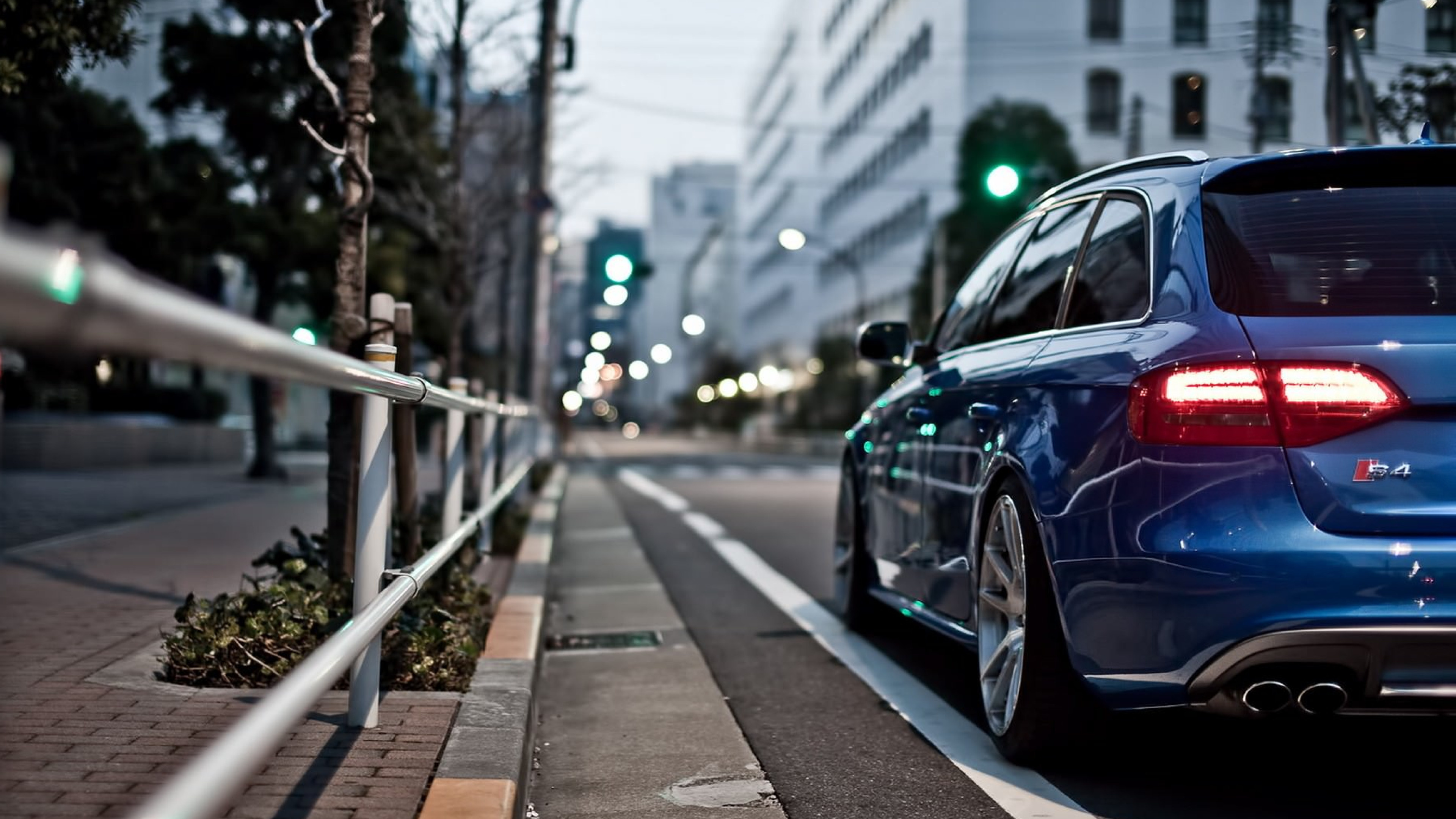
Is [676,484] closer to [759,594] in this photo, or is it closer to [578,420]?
[759,594]

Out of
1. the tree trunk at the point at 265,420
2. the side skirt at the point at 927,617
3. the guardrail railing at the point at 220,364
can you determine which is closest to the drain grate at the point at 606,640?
the side skirt at the point at 927,617

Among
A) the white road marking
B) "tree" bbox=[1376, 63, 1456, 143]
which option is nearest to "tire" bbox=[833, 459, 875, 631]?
"tree" bbox=[1376, 63, 1456, 143]

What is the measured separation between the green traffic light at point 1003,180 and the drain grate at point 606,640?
40.9 feet

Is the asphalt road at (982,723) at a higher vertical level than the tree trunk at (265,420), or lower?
lower

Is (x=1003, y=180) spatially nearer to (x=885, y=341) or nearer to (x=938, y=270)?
(x=885, y=341)

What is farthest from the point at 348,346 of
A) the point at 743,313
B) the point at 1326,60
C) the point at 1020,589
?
the point at 743,313

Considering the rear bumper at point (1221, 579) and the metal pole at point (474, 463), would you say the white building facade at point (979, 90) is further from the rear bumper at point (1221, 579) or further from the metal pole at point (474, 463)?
the rear bumper at point (1221, 579)

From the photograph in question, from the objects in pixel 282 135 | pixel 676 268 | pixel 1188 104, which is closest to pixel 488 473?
pixel 282 135

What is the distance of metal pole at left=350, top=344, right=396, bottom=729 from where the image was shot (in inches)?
154

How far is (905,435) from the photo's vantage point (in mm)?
6266

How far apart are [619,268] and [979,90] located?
3679cm

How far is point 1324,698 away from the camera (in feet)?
12.0

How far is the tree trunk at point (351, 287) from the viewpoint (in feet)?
19.3

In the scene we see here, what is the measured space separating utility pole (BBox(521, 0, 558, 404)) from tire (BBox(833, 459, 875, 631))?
33.3 ft
